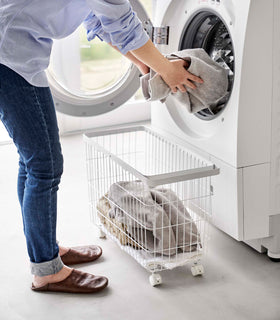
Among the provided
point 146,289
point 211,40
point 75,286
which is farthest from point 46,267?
point 211,40

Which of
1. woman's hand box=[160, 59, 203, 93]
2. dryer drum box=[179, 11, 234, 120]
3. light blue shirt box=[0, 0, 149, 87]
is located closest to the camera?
light blue shirt box=[0, 0, 149, 87]

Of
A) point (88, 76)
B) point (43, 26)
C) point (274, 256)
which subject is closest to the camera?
point (43, 26)

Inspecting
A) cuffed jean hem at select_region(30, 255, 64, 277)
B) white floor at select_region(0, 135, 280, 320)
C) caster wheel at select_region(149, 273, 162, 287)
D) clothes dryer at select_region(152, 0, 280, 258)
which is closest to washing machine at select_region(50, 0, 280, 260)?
clothes dryer at select_region(152, 0, 280, 258)

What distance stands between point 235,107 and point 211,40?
38cm

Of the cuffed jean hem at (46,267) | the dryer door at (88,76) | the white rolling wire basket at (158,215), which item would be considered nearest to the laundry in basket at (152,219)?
the white rolling wire basket at (158,215)

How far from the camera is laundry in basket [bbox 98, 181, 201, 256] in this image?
166cm

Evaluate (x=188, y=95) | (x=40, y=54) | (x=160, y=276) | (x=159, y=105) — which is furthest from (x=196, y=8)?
(x=160, y=276)

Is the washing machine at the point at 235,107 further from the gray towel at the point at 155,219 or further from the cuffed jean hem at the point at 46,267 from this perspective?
the cuffed jean hem at the point at 46,267

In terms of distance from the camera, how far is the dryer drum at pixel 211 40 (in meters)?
1.71

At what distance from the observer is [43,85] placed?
1.43 metres

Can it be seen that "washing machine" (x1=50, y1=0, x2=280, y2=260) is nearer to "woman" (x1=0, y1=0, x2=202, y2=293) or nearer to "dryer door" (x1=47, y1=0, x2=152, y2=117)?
"dryer door" (x1=47, y1=0, x2=152, y2=117)

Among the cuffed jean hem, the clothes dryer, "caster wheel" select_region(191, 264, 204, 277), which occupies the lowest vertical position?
"caster wheel" select_region(191, 264, 204, 277)

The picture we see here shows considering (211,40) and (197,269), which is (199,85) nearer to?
(211,40)

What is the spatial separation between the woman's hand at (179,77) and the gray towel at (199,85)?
0.01m
